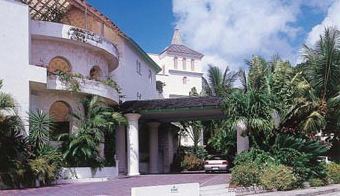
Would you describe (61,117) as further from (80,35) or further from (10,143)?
(10,143)

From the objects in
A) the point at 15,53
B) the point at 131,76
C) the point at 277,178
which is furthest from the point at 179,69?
the point at 277,178

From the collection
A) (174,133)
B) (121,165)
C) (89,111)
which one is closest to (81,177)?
(89,111)

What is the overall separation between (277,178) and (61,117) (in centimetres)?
1114

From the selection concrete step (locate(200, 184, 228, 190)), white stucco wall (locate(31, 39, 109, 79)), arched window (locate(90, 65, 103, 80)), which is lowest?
concrete step (locate(200, 184, 228, 190))

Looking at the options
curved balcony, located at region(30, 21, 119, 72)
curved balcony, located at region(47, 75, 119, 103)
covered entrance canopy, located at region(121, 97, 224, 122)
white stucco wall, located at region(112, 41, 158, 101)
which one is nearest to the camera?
curved balcony, located at region(47, 75, 119, 103)

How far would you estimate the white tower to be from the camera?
203ft

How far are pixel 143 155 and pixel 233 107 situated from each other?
1399cm

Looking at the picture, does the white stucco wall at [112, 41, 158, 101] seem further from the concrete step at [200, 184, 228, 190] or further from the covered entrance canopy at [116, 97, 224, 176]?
the concrete step at [200, 184, 228, 190]

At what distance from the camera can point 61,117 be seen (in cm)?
2550

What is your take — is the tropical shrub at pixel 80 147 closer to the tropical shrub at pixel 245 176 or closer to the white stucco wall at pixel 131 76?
the tropical shrub at pixel 245 176

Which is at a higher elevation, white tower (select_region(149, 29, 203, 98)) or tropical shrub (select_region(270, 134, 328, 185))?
white tower (select_region(149, 29, 203, 98))

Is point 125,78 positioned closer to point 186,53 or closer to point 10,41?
point 10,41

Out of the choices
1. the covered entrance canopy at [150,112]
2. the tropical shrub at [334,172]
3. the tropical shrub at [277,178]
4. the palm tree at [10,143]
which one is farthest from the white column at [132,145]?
the tropical shrub at [334,172]

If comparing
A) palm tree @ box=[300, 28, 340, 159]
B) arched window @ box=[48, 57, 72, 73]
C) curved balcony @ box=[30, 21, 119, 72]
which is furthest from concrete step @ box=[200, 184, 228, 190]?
curved balcony @ box=[30, 21, 119, 72]
